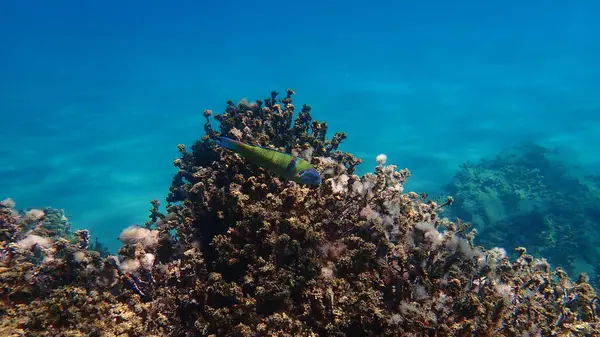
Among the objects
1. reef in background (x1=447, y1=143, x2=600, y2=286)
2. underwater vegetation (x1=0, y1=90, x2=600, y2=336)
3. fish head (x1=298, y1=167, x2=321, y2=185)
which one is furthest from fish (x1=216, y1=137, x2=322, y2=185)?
reef in background (x1=447, y1=143, x2=600, y2=286)

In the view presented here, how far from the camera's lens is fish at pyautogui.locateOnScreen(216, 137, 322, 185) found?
3566 mm

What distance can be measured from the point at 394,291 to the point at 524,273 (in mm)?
2492

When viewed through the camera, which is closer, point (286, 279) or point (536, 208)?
point (286, 279)

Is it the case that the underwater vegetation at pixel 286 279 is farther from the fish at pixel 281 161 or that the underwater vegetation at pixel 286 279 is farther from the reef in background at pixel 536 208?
the reef in background at pixel 536 208

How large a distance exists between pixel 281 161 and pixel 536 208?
21706mm

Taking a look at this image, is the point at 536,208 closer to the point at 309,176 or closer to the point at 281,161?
the point at 309,176

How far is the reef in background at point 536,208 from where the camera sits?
55.3 feet

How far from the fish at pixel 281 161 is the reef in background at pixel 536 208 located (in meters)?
17.0

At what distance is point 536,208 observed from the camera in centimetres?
1959

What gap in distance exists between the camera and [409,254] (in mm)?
3334

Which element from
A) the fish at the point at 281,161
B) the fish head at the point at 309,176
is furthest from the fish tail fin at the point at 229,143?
the fish head at the point at 309,176

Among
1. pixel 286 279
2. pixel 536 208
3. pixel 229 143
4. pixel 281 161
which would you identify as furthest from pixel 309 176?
pixel 536 208

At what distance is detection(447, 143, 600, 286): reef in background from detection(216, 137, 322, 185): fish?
17.0 metres

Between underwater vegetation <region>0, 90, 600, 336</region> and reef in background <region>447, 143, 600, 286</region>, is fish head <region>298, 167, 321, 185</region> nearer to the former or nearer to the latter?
underwater vegetation <region>0, 90, 600, 336</region>
